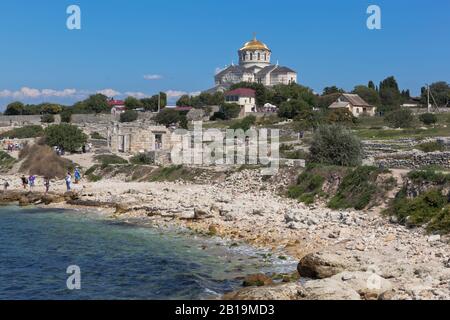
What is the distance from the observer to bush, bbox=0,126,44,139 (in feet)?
204

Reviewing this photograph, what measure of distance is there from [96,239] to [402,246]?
10.1 m

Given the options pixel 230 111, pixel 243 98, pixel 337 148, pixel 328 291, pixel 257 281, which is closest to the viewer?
pixel 328 291

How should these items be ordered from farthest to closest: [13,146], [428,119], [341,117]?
[341,117]
[13,146]
[428,119]

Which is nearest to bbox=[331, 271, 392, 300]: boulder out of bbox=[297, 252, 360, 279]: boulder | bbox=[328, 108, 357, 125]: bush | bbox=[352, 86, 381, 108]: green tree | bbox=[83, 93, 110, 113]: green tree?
bbox=[297, 252, 360, 279]: boulder

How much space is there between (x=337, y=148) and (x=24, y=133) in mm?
42987

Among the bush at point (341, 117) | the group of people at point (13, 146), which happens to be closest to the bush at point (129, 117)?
the group of people at point (13, 146)

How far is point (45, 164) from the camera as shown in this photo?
41.6 metres

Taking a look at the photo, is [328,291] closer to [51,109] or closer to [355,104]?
[355,104]

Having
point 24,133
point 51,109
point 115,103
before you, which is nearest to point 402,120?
point 24,133

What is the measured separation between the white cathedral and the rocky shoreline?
77183 millimetres

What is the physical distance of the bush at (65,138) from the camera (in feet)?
162

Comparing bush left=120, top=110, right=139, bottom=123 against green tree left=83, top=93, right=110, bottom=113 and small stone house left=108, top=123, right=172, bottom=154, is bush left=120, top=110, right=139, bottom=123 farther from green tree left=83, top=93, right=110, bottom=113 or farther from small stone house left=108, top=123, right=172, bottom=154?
small stone house left=108, top=123, right=172, bottom=154
